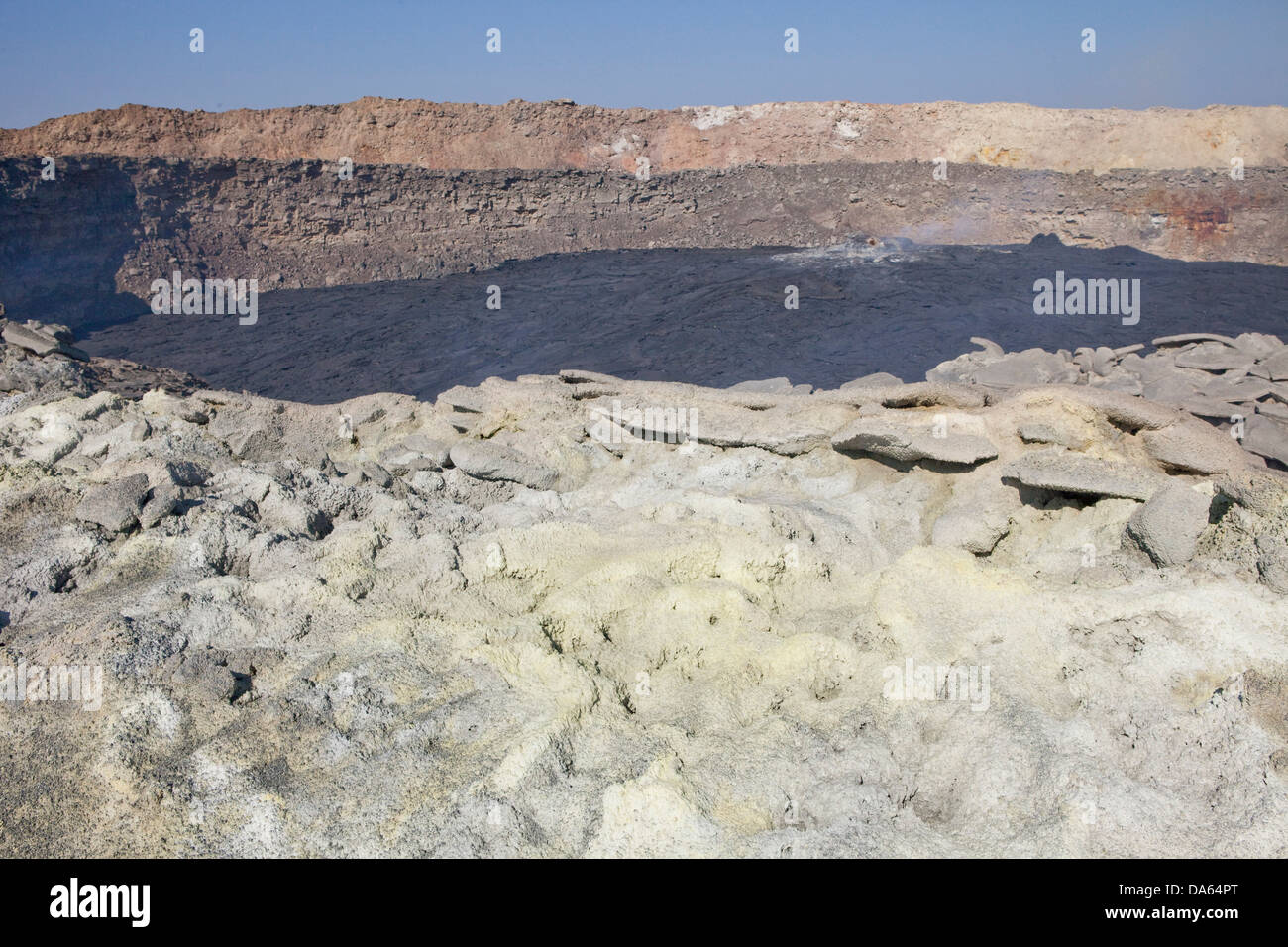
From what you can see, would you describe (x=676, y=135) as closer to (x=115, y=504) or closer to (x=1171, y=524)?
(x=115, y=504)

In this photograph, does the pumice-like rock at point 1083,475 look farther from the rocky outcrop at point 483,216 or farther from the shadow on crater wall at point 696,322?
the rocky outcrop at point 483,216

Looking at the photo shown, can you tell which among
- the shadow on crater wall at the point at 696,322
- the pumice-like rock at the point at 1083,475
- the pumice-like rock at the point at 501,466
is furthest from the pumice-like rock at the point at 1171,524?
the shadow on crater wall at the point at 696,322

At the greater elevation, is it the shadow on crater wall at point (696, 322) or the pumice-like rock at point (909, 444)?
the shadow on crater wall at point (696, 322)

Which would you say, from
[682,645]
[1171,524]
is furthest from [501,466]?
[1171,524]

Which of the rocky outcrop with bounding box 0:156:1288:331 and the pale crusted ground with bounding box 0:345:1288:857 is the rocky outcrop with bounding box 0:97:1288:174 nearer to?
the rocky outcrop with bounding box 0:156:1288:331

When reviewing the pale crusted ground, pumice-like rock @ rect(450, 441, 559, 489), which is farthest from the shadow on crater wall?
the pale crusted ground

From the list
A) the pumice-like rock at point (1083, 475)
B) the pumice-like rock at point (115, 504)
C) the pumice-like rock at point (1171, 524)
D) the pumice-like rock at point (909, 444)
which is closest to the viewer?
the pumice-like rock at point (1171, 524)

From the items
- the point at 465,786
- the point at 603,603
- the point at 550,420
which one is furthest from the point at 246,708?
the point at 550,420
